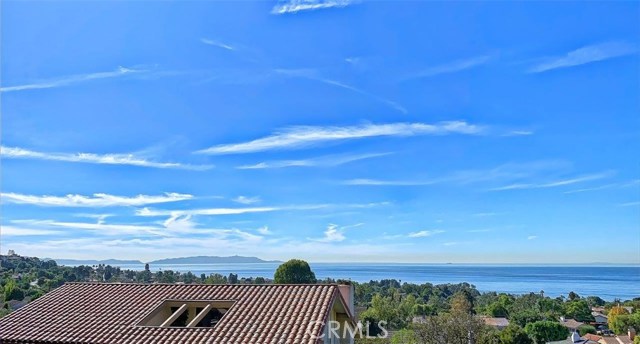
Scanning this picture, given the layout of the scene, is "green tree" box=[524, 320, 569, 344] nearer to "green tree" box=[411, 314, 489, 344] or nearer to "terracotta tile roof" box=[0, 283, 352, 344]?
"green tree" box=[411, 314, 489, 344]

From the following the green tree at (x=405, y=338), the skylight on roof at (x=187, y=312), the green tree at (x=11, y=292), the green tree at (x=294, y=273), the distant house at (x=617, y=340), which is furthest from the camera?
the green tree at (x=294, y=273)

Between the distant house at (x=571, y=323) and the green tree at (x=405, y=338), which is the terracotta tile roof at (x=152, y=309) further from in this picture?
the distant house at (x=571, y=323)

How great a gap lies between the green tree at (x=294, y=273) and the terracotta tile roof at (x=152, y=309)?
36.4 meters

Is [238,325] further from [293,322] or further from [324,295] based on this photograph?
[324,295]

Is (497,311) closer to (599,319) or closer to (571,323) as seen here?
(571,323)

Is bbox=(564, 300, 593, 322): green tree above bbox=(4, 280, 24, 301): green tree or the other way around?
the other way around

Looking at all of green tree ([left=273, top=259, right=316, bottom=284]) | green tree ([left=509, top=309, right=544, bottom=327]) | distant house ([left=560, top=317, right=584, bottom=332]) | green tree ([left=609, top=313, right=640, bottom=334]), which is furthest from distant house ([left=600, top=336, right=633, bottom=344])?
green tree ([left=273, top=259, right=316, bottom=284])

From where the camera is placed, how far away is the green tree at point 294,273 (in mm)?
46156

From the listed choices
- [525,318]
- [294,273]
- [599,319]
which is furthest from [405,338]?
[599,319]

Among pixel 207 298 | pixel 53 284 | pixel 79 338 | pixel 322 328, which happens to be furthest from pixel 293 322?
pixel 53 284

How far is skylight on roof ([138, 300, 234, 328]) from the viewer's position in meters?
9.02

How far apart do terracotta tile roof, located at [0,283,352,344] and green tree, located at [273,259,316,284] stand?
3639cm

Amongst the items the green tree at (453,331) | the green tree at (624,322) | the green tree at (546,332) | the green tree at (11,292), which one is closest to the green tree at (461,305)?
the green tree at (546,332)

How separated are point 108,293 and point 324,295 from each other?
5.12m
